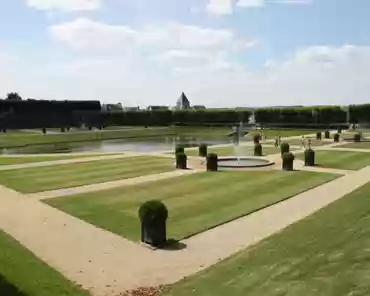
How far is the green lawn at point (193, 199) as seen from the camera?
1237 centimetres

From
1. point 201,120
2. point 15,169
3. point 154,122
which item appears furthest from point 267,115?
point 15,169

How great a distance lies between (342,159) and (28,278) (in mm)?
21779

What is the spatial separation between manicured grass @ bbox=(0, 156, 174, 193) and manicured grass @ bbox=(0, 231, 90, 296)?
8090 mm

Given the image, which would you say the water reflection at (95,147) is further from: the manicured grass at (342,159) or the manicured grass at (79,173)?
the manicured grass at (342,159)

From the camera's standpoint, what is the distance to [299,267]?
27.9 feet

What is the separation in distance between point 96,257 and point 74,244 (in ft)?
3.93

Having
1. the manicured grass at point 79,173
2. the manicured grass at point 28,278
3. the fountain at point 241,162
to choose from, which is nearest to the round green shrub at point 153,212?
the manicured grass at point 28,278

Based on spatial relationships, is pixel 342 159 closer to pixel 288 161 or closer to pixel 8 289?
pixel 288 161

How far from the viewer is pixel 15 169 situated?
23734mm

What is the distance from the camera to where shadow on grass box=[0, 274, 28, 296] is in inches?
306

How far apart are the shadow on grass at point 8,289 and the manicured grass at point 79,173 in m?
9.56

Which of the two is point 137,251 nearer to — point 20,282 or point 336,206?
point 20,282

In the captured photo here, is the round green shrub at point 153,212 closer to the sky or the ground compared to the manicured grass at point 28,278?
closer to the sky

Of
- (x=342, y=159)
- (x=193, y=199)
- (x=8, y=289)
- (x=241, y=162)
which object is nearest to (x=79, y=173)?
(x=193, y=199)
